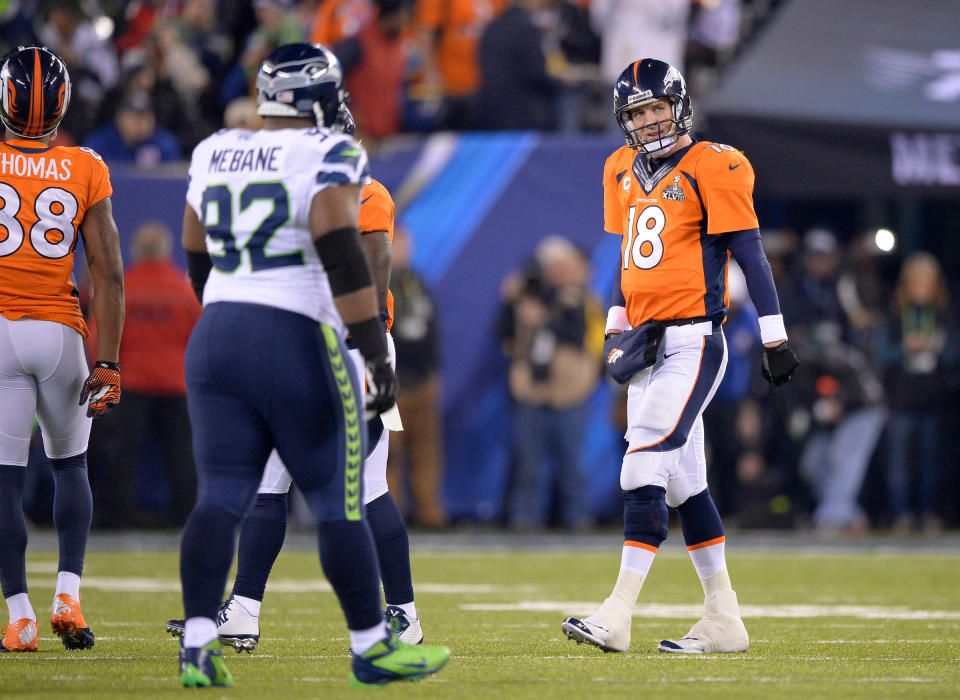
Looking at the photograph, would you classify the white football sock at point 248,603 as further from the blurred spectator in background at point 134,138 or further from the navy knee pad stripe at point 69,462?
the blurred spectator in background at point 134,138

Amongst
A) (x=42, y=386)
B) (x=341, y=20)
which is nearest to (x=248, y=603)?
(x=42, y=386)

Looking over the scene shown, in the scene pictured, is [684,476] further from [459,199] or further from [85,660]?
[459,199]

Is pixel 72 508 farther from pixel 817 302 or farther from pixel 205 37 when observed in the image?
pixel 205 37

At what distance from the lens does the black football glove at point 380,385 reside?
4.80 metres

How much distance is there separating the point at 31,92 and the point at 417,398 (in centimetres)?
704

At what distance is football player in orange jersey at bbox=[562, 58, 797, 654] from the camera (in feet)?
19.8

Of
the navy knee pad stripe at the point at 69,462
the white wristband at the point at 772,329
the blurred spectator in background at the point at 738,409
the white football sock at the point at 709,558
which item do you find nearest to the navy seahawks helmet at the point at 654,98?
the white wristband at the point at 772,329

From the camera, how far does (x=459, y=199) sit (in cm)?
1317

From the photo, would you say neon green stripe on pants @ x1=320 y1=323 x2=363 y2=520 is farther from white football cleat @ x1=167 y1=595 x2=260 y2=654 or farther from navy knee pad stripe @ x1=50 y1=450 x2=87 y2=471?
navy knee pad stripe @ x1=50 y1=450 x2=87 y2=471

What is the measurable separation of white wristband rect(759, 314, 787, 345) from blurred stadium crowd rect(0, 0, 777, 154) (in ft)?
24.0

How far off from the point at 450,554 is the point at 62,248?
571 cm

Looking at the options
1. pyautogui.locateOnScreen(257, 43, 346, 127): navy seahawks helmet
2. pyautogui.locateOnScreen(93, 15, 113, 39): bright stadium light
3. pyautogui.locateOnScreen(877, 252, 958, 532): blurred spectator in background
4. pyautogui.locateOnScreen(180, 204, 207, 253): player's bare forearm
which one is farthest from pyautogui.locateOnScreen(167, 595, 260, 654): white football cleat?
pyautogui.locateOnScreen(93, 15, 113, 39): bright stadium light

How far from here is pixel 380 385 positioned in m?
4.79

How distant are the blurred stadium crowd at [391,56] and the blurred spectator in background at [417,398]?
151 cm
